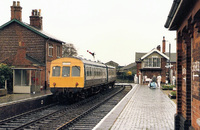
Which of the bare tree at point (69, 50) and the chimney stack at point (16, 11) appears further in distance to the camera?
the bare tree at point (69, 50)

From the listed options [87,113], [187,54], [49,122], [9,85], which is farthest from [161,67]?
[187,54]

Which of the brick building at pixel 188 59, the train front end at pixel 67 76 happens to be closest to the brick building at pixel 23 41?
the train front end at pixel 67 76

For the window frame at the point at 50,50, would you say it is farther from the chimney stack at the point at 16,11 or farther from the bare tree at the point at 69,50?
the bare tree at the point at 69,50

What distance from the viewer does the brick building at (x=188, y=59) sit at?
528cm

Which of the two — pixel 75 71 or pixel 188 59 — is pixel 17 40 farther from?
pixel 188 59

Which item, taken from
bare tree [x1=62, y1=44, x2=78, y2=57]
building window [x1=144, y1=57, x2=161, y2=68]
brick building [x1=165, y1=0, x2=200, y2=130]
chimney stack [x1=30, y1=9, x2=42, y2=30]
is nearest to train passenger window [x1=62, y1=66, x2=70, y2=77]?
brick building [x1=165, y1=0, x2=200, y2=130]

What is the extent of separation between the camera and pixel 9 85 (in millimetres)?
24234

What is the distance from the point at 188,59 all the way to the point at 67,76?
12521mm

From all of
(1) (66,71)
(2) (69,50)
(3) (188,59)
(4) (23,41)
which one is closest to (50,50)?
(4) (23,41)

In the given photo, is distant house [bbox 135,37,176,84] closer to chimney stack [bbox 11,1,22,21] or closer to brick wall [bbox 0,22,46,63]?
brick wall [bbox 0,22,46,63]

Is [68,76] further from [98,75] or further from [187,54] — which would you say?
[187,54]

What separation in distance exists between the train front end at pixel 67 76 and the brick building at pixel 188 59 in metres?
10.8

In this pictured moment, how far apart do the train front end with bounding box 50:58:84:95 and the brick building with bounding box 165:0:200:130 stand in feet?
35.3

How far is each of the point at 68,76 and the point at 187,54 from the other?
1244 centimetres
